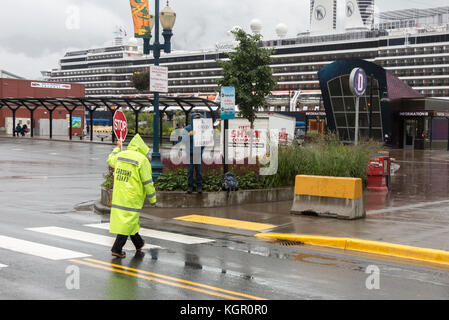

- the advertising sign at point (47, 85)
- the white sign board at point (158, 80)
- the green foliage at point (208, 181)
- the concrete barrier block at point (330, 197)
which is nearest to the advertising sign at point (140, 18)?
the white sign board at point (158, 80)

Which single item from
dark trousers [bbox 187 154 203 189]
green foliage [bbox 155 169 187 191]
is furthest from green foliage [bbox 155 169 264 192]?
dark trousers [bbox 187 154 203 189]

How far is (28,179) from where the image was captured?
20875mm

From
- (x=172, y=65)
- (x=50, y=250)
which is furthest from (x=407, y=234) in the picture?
(x=172, y=65)

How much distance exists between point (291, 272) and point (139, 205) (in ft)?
8.17

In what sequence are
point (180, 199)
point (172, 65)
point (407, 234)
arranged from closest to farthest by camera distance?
1. point (407, 234)
2. point (180, 199)
3. point (172, 65)

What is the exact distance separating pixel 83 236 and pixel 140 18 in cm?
907

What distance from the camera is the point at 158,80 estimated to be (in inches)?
631

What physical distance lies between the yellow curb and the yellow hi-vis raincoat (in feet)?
9.70

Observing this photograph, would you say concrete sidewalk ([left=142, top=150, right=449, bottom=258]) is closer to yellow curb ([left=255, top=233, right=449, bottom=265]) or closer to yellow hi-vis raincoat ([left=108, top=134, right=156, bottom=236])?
yellow curb ([left=255, top=233, right=449, bottom=265])

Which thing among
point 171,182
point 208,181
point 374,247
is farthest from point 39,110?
point 374,247

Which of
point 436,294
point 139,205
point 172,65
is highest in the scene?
point 172,65

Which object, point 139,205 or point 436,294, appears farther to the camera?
point 139,205
